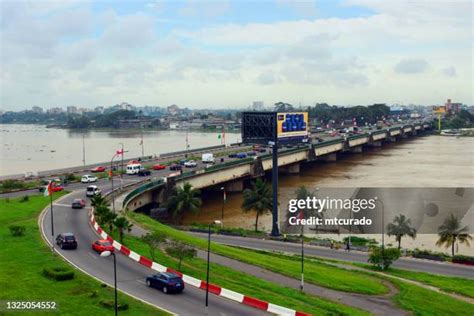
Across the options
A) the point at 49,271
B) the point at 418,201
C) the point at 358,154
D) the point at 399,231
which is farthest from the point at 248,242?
the point at 358,154

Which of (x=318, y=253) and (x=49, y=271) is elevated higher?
(x=49, y=271)

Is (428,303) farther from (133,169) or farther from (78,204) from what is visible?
(133,169)

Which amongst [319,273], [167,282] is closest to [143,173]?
[319,273]

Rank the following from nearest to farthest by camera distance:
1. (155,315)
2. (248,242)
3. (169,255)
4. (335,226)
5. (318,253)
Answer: (155,315), (169,255), (318,253), (248,242), (335,226)

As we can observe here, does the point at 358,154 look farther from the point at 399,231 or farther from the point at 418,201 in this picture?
the point at 399,231

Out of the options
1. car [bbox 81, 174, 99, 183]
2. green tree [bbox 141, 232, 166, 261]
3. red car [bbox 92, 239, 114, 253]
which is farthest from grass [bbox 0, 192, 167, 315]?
car [bbox 81, 174, 99, 183]

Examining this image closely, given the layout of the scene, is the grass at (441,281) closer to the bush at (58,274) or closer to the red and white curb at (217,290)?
the red and white curb at (217,290)
